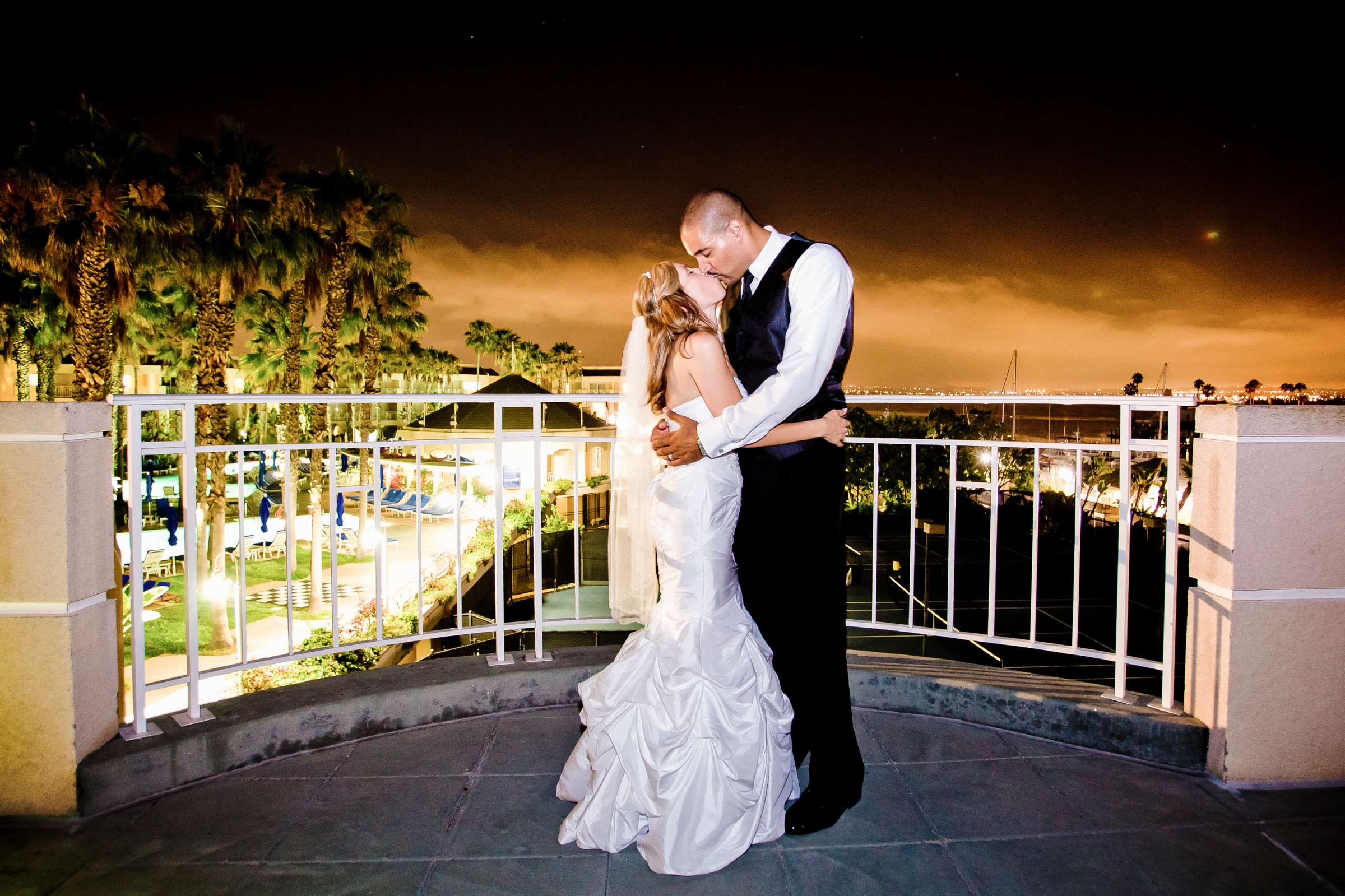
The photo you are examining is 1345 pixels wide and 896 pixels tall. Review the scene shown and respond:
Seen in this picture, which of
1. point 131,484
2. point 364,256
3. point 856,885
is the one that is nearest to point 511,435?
point 131,484

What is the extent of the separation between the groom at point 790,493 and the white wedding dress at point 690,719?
0.29ft

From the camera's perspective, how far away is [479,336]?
48.7 meters

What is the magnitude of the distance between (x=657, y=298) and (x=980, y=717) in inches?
83.2

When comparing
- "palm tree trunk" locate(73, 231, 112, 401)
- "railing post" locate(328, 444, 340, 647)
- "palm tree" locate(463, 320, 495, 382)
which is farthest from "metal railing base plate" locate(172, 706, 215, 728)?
"palm tree" locate(463, 320, 495, 382)

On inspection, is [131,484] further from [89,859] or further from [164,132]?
[164,132]

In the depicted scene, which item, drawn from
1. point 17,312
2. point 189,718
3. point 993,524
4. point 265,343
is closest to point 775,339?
point 993,524

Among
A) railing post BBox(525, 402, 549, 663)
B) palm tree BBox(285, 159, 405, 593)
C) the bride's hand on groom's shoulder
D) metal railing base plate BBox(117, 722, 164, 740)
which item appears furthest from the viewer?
palm tree BBox(285, 159, 405, 593)

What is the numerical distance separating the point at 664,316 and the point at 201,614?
21.2 m

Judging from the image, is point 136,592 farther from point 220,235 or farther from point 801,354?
point 220,235

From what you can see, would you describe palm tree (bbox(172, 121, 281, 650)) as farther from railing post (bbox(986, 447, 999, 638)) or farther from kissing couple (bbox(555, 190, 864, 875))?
railing post (bbox(986, 447, 999, 638))

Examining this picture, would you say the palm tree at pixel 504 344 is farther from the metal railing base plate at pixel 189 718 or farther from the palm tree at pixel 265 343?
the metal railing base plate at pixel 189 718

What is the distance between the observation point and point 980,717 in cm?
279

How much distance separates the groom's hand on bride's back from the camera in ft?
6.56

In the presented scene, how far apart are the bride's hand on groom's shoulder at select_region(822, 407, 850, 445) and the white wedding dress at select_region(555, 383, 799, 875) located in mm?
327
